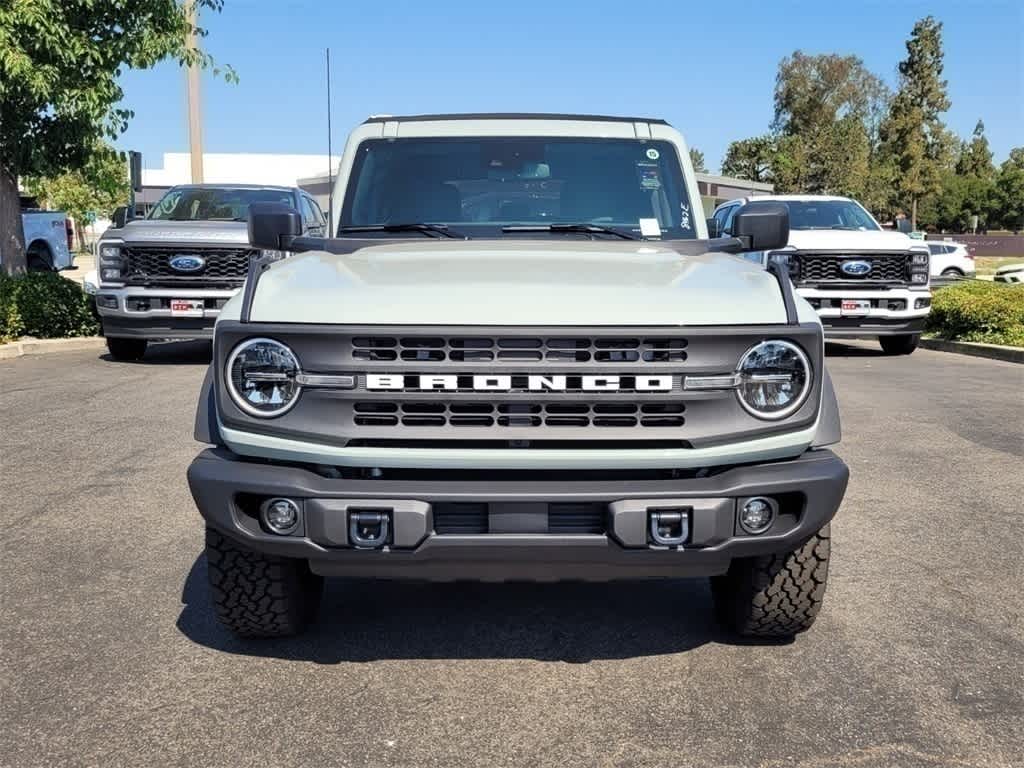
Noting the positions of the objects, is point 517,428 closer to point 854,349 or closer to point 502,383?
point 502,383

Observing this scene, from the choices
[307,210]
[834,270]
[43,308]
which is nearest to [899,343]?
[834,270]

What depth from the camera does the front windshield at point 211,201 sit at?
12.9 metres

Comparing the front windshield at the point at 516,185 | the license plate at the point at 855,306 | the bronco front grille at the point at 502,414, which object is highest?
the front windshield at the point at 516,185

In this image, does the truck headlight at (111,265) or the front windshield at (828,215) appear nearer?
the truck headlight at (111,265)

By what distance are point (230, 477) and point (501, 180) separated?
2125mm

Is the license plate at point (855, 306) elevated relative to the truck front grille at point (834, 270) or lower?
lower

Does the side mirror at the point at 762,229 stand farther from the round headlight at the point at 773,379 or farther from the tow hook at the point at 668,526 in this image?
the tow hook at the point at 668,526

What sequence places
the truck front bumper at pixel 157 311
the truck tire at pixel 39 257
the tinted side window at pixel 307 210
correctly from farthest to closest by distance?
the truck tire at pixel 39 257 < the tinted side window at pixel 307 210 < the truck front bumper at pixel 157 311

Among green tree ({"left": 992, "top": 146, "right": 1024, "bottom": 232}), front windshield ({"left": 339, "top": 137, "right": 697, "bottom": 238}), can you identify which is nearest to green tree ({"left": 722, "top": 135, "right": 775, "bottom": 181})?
green tree ({"left": 992, "top": 146, "right": 1024, "bottom": 232})

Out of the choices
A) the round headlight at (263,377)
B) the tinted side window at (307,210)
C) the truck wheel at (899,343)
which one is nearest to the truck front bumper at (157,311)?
the tinted side window at (307,210)

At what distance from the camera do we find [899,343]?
14.0 m

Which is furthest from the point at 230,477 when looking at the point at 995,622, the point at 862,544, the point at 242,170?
the point at 242,170

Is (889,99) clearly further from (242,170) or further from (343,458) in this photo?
(343,458)

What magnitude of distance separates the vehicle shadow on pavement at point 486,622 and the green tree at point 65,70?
32.2 feet
